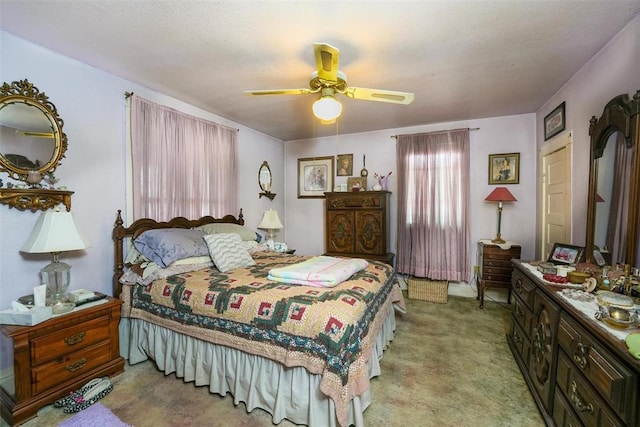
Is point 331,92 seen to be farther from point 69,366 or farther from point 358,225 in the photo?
point 69,366

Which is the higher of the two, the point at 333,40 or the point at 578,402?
the point at 333,40

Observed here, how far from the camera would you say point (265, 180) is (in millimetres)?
4734

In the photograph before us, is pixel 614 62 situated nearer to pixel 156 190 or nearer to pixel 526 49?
pixel 526 49

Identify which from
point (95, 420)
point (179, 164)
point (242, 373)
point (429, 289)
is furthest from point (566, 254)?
Result: point (179, 164)

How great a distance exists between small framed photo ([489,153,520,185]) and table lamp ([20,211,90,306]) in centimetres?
475

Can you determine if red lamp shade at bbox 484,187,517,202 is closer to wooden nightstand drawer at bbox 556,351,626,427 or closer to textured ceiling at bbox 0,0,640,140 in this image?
textured ceiling at bbox 0,0,640,140

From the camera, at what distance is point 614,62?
2.02 metres

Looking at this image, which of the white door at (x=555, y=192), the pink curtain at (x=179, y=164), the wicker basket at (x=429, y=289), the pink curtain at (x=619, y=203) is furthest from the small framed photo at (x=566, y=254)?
the pink curtain at (x=179, y=164)

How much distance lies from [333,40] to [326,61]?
41cm

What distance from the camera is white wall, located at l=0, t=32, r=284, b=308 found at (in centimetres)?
198

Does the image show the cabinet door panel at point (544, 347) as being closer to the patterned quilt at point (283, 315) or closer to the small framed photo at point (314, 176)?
the patterned quilt at point (283, 315)

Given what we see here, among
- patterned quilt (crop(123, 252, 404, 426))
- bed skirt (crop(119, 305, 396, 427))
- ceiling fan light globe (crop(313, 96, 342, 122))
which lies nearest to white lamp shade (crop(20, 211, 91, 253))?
patterned quilt (crop(123, 252, 404, 426))

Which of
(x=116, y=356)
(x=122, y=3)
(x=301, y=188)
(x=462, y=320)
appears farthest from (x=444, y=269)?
(x=122, y=3)

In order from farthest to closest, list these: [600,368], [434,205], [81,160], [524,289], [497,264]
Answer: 1. [434,205]
2. [497,264]
3. [81,160]
4. [524,289]
5. [600,368]
